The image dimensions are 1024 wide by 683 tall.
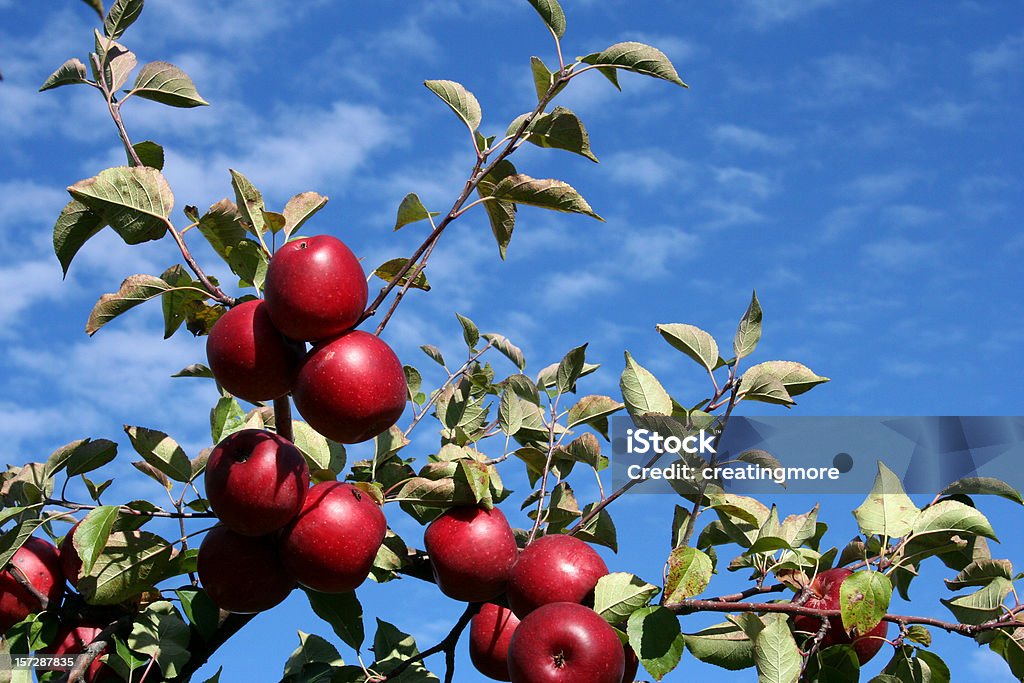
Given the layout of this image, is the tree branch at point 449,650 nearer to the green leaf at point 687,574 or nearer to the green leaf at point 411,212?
the green leaf at point 687,574

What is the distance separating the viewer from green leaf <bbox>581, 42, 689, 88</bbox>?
101 inches

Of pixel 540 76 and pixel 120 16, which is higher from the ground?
pixel 120 16

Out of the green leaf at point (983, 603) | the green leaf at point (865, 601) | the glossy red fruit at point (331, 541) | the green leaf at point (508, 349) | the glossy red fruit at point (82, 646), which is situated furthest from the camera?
the green leaf at point (508, 349)

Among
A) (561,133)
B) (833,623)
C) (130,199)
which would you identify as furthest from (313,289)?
(833,623)

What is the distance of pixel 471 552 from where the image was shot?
9.20 feet

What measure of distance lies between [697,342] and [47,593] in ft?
7.69

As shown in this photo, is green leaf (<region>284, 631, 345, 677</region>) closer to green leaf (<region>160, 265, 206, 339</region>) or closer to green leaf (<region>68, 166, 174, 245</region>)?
green leaf (<region>160, 265, 206, 339</region>)

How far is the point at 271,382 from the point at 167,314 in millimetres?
697

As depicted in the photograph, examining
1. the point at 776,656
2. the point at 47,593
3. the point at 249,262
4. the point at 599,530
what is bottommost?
the point at 776,656

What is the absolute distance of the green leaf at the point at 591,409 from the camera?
11.1 feet

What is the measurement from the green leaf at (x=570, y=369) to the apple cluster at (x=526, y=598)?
63 cm

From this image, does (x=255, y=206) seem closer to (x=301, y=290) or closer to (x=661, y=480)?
(x=301, y=290)

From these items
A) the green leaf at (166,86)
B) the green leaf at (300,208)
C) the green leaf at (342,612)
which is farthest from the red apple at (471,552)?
the green leaf at (166,86)

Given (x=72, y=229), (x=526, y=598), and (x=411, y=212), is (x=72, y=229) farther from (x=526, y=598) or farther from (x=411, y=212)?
(x=526, y=598)
